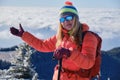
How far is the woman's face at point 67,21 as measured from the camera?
6789 millimetres

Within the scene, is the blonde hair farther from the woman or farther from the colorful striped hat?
the colorful striped hat

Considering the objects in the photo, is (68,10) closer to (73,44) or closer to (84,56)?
(73,44)

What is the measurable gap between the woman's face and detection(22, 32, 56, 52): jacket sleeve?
0.59 meters

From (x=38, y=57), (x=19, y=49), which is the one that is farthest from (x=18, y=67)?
(x=38, y=57)

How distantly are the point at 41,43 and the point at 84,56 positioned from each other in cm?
126

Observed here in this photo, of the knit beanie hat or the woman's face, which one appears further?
the knit beanie hat

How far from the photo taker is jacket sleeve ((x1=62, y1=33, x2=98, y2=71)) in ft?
21.1

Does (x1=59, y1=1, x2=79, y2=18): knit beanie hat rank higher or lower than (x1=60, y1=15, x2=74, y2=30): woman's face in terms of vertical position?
higher

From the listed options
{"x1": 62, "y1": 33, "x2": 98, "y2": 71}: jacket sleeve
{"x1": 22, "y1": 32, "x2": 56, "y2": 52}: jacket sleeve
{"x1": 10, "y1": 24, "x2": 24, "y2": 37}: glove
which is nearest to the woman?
{"x1": 62, "y1": 33, "x2": 98, "y2": 71}: jacket sleeve

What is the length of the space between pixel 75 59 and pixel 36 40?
137cm

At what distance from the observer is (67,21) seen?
6809 millimetres

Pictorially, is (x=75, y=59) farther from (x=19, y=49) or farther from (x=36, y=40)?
(x=19, y=49)

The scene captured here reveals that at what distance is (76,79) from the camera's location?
6.93 metres

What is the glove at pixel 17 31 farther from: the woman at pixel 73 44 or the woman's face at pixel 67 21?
the woman's face at pixel 67 21
